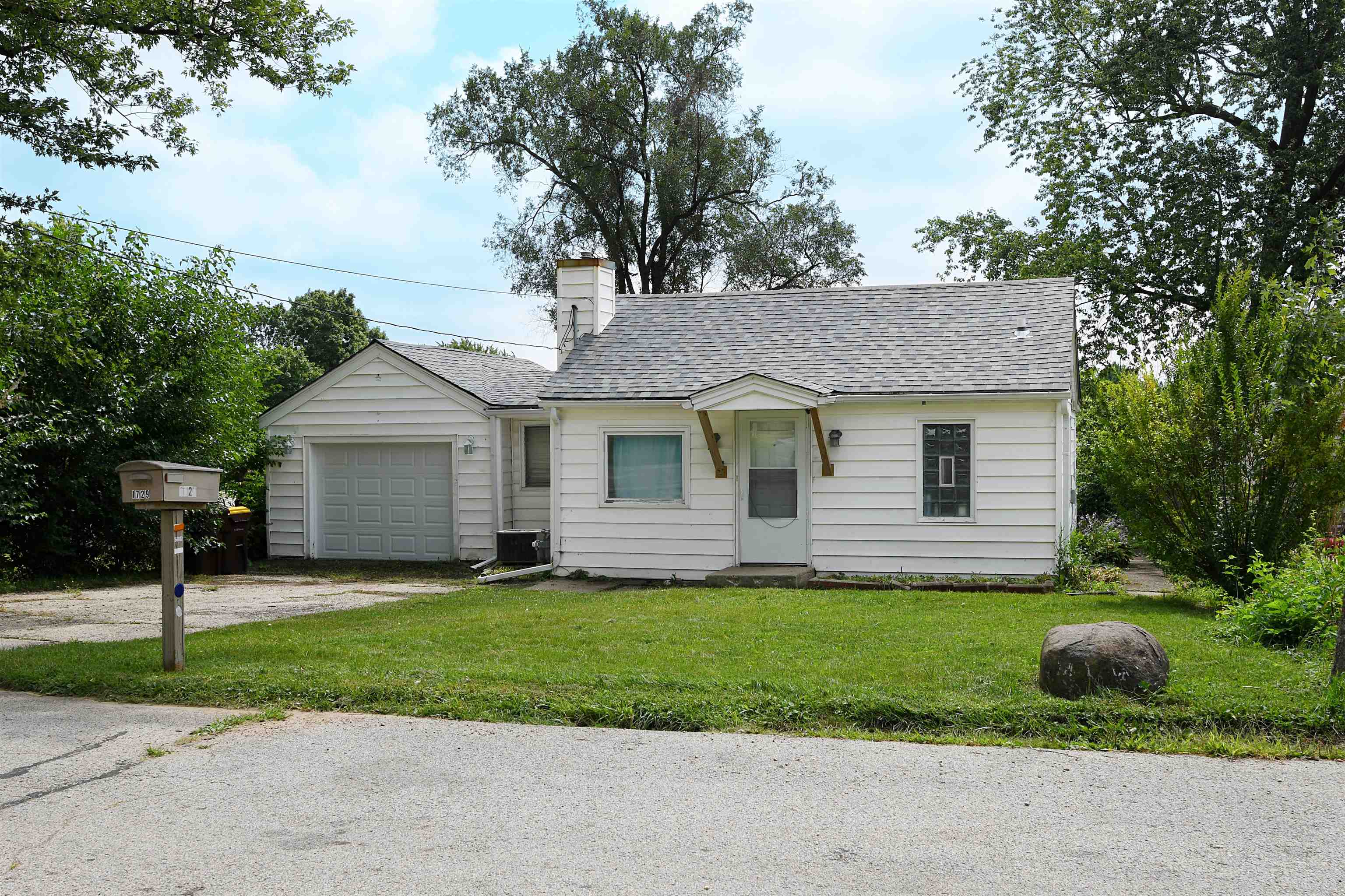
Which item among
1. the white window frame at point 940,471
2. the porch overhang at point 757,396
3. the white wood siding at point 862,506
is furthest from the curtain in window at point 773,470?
the white window frame at point 940,471

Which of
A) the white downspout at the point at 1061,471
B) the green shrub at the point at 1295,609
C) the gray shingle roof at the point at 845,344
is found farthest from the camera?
the gray shingle roof at the point at 845,344

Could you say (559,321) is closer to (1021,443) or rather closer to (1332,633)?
(1021,443)

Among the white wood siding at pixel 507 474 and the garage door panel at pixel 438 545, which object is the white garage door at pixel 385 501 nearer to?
the garage door panel at pixel 438 545

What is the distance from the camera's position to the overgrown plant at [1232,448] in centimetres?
1109

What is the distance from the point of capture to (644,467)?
14922mm

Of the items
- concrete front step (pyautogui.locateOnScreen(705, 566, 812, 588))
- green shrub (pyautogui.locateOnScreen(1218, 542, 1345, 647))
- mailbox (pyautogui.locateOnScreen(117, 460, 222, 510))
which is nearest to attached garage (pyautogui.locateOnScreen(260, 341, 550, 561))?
concrete front step (pyautogui.locateOnScreen(705, 566, 812, 588))

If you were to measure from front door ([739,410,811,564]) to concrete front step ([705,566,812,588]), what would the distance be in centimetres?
33

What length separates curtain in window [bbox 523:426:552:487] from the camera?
59.7 ft

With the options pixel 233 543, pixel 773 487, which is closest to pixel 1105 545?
pixel 773 487

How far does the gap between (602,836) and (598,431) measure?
34.4ft

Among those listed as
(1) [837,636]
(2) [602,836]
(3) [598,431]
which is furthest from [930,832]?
(3) [598,431]

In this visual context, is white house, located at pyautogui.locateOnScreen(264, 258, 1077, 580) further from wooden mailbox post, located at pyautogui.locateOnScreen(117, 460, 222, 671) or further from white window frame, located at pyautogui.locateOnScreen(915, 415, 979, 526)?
wooden mailbox post, located at pyautogui.locateOnScreen(117, 460, 222, 671)

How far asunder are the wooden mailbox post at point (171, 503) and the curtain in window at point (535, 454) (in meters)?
10.1

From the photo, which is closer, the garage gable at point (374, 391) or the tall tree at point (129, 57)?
the tall tree at point (129, 57)
